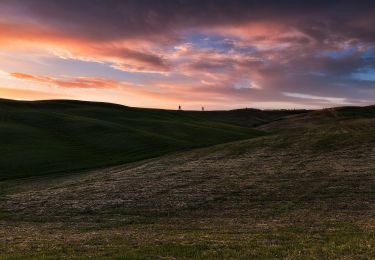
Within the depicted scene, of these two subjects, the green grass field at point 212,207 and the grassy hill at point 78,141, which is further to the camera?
the grassy hill at point 78,141

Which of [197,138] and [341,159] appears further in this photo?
[197,138]

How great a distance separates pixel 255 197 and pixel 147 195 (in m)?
10.1

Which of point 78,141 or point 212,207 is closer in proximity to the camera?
point 212,207

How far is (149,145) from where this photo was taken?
267 feet

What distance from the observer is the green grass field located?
803 inches

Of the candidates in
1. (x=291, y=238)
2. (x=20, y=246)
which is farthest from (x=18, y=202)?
(x=291, y=238)

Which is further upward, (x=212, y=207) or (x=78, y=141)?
(x=78, y=141)

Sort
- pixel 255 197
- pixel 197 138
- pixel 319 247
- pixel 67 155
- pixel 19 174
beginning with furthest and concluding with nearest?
pixel 197 138 → pixel 67 155 → pixel 19 174 → pixel 255 197 → pixel 319 247

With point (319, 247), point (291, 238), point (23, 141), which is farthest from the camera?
point (23, 141)

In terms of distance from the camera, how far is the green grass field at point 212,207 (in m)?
20.4

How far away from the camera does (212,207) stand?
35062 mm

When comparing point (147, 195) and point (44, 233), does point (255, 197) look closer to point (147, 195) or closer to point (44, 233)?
point (147, 195)

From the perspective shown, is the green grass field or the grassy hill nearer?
the green grass field

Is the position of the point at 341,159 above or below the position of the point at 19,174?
above
